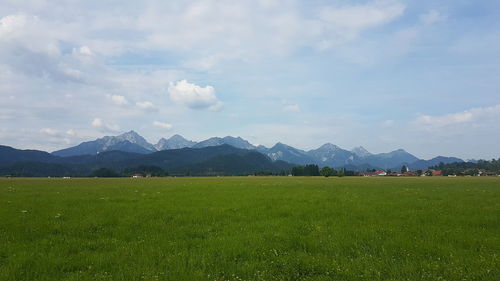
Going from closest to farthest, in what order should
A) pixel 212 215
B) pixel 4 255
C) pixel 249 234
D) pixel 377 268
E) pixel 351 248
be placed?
pixel 377 268 → pixel 4 255 → pixel 351 248 → pixel 249 234 → pixel 212 215

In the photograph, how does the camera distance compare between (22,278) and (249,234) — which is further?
(249,234)

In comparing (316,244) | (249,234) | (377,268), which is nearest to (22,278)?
(249,234)

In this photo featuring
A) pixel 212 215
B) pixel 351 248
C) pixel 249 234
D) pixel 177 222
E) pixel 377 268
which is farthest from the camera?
pixel 212 215

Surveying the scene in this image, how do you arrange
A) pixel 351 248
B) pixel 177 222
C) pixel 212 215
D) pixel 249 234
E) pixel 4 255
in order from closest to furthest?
pixel 4 255, pixel 351 248, pixel 249 234, pixel 177 222, pixel 212 215

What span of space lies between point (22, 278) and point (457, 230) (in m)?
16.4

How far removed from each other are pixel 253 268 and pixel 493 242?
9434 millimetres

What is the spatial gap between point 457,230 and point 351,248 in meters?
6.07

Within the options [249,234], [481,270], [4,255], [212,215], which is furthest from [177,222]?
[481,270]

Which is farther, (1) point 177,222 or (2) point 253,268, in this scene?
(1) point 177,222

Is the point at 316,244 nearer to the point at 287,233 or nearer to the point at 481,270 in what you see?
the point at 287,233

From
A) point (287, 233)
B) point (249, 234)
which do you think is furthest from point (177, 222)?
point (287, 233)

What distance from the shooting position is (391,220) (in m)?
17.0

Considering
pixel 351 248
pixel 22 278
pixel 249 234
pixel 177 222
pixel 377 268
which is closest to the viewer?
pixel 22 278

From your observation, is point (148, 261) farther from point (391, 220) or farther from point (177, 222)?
point (391, 220)
